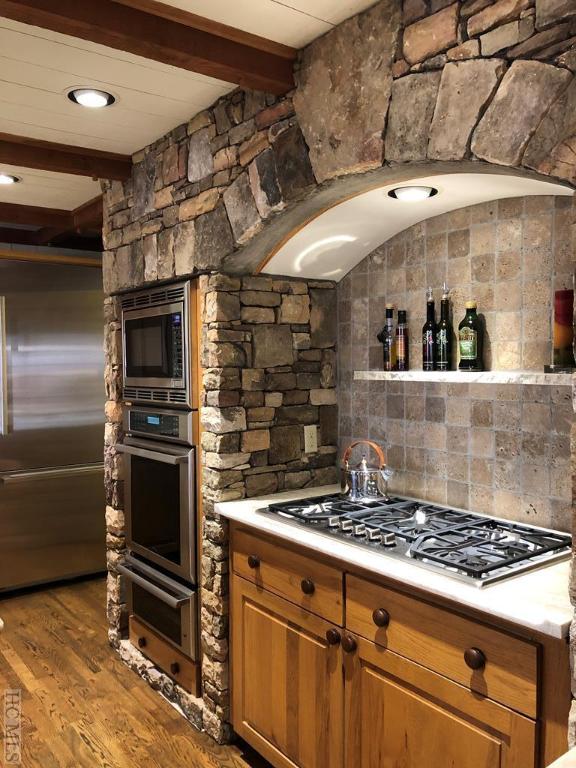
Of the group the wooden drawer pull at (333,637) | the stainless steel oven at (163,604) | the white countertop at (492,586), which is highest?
the white countertop at (492,586)

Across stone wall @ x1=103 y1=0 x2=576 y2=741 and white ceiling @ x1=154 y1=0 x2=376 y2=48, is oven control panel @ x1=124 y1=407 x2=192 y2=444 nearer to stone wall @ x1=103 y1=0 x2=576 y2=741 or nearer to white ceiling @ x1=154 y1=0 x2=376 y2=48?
stone wall @ x1=103 y1=0 x2=576 y2=741

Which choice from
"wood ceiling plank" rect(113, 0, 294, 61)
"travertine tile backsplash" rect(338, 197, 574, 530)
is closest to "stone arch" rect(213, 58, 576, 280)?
"wood ceiling plank" rect(113, 0, 294, 61)

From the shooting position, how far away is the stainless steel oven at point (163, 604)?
274cm

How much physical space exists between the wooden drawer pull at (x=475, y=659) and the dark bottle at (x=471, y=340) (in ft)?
3.17

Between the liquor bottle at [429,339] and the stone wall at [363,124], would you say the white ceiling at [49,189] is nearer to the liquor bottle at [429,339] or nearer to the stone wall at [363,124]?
the stone wall at [363,124]

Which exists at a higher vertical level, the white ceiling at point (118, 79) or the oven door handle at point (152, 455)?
the white ceiling at point (118, 79)

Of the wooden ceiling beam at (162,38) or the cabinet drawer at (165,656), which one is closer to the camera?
the wooden ceiling beam at (162,38)

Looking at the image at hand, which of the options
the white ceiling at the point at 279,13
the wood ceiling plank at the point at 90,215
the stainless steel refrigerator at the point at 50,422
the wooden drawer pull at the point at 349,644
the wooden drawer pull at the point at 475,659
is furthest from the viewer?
the stainless steel refrigerator at the point at 50,422

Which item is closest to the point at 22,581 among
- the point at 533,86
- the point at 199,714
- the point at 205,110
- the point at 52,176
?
the point at 199,714

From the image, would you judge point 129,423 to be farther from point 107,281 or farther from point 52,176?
point 52,176

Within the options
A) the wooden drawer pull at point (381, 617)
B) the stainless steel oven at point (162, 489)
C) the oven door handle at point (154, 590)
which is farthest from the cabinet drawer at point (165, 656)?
the wooden drawer pull at point (381, 617)

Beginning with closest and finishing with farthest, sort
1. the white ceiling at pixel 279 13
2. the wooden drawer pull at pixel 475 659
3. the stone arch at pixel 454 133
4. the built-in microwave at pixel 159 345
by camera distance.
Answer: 1. the stone arch at pixel 454 133
2. the wooden drawer pull at pixel 475 659
3. the white ceiling at pixel 279 13
4. the built-in microwave at pixel 159 345

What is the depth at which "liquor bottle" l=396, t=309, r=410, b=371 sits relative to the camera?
2.52 m

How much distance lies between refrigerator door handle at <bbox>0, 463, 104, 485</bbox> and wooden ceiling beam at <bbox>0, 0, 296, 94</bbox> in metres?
2.96
